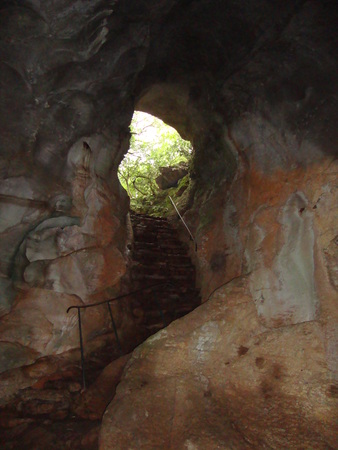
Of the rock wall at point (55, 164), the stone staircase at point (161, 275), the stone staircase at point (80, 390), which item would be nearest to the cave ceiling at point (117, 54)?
the rock wall at point (55, 164)

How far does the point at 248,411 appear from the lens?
9.94 feet

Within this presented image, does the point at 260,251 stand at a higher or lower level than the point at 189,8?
lower

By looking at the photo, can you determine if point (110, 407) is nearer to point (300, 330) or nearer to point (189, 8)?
point (300, 330)

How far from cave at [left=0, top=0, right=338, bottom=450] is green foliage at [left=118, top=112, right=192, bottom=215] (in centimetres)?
527

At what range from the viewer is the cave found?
3082 mm

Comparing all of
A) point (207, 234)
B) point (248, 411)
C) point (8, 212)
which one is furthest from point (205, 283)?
point (8, 212)

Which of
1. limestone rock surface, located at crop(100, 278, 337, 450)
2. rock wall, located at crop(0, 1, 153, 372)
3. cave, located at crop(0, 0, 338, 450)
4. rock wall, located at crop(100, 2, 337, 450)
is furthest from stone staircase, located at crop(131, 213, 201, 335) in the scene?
limestone rock surface, located at crop(100, 278, 337, 450)

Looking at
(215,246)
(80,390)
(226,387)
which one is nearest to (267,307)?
(226,387)

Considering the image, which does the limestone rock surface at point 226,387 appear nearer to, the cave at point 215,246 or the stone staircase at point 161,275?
the cave at point 215,246

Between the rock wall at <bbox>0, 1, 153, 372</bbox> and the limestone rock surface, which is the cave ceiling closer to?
the rock wall at <bbox>0, 1, 153, 372</bbox>

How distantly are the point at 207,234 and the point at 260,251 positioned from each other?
2014 mm

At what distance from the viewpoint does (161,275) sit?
20.6 feet

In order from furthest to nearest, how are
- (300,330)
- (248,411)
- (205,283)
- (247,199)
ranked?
(205,283) < (247,199) < (300,330) < (248,411)

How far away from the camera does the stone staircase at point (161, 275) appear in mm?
5574
